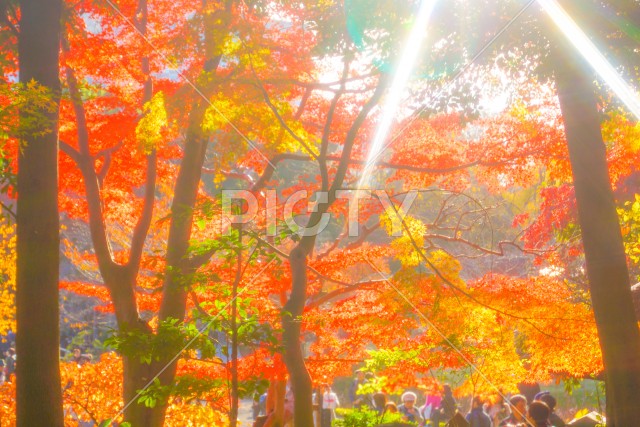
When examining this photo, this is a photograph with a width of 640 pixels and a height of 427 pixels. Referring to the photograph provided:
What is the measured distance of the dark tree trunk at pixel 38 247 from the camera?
212 inches

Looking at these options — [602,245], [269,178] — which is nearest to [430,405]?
[269,178]

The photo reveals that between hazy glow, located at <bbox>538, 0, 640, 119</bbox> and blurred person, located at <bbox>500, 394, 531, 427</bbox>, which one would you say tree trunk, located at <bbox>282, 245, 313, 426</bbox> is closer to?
blurred person, located at <bbox>500, 394, 531, 427</bbox>

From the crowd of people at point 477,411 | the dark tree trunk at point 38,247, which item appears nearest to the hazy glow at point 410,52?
the dark tree trunk at point 38,247

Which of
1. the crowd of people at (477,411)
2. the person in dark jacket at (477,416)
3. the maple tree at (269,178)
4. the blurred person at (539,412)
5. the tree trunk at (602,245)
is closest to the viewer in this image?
the tree trunk at (602,245)

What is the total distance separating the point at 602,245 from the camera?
5844mm

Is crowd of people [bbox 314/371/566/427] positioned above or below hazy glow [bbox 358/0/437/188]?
below

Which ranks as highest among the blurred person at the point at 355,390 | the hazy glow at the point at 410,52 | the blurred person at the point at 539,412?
the hazy glow at the point at 410,52

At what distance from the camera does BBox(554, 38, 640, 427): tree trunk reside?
18.5 ft

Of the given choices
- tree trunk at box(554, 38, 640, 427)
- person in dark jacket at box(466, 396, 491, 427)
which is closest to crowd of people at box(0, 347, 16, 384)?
person in dark jacket at box(466, 396, 491, 427)

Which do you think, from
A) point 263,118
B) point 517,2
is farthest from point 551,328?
point 263,118

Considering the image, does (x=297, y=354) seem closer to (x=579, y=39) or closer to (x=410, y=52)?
(x=410, y=52)

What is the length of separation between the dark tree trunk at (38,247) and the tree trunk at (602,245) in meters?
5.09

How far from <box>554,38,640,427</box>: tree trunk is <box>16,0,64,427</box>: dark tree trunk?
16.7ft

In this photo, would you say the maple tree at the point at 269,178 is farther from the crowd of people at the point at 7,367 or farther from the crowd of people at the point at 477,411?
the crowd of people at the point at 7,367
